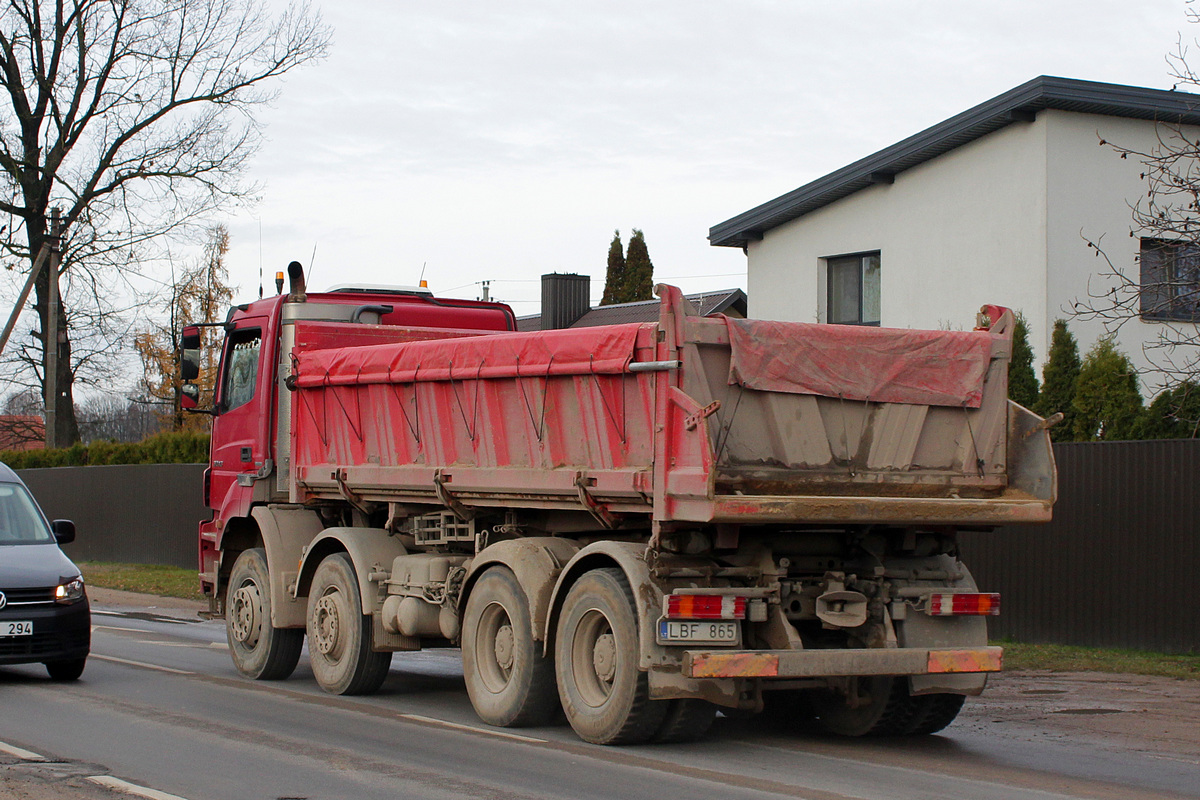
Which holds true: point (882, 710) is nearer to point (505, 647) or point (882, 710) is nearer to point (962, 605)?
point (962, 605)

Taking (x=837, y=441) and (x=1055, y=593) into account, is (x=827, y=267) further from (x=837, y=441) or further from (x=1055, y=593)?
(x=837, y=441)

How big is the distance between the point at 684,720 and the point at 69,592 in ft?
19.0

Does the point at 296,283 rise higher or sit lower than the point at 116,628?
higher

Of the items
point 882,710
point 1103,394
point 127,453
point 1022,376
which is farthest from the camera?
point 127,453

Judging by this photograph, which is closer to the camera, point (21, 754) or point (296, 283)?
point (21, 754)

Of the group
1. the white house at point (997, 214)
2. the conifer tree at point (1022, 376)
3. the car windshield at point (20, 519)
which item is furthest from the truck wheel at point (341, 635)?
the white house at point (997, 214)

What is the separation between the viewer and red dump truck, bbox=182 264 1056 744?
332 inches

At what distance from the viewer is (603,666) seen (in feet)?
29.1

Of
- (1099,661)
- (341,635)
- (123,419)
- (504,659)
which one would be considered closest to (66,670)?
(341,635)

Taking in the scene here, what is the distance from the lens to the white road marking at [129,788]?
7.28 meters

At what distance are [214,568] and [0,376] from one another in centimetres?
3214

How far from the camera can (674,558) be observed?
8.64 metres

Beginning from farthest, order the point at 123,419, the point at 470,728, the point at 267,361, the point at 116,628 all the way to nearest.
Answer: the point at 123,419 → the point at 116,628 → the point at 267,361 → the point at 470,728

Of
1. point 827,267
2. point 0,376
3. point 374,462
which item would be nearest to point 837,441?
point 374,462
